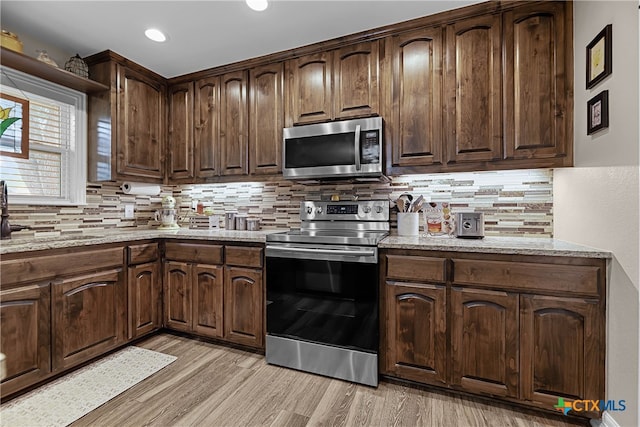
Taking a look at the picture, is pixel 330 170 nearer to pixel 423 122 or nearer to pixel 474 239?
pixel 423 122

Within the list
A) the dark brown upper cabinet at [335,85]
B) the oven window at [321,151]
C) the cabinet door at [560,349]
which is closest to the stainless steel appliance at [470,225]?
the cabinet door at [560,349]

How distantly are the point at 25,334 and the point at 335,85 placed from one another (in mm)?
2589

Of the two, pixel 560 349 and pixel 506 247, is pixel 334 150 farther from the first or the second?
pixel 560 349

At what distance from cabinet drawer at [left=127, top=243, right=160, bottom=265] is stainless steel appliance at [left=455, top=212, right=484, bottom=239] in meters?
2.40

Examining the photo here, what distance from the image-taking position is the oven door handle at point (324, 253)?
6.20 feet

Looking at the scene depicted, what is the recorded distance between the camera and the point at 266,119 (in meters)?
2.64

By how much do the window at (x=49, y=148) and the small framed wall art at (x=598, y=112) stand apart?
3.61 meters

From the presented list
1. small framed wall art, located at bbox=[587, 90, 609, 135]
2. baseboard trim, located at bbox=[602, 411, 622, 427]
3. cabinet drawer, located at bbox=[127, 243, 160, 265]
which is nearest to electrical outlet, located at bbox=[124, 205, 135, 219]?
cabinet drawer, located at bbox=[127, 243, 160, 265]

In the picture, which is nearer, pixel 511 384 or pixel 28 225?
pixel 511 384

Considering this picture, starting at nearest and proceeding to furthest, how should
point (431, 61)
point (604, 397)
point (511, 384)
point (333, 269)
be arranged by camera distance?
point (604, 397) < point (511, 384) < point (333, 269) < point (431, 61)

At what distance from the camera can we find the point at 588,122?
65.0 inches

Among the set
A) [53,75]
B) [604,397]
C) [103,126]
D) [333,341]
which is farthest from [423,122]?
[53,75]

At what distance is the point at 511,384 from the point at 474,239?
2.74 ft

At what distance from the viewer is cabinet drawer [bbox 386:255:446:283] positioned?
5.85ft
